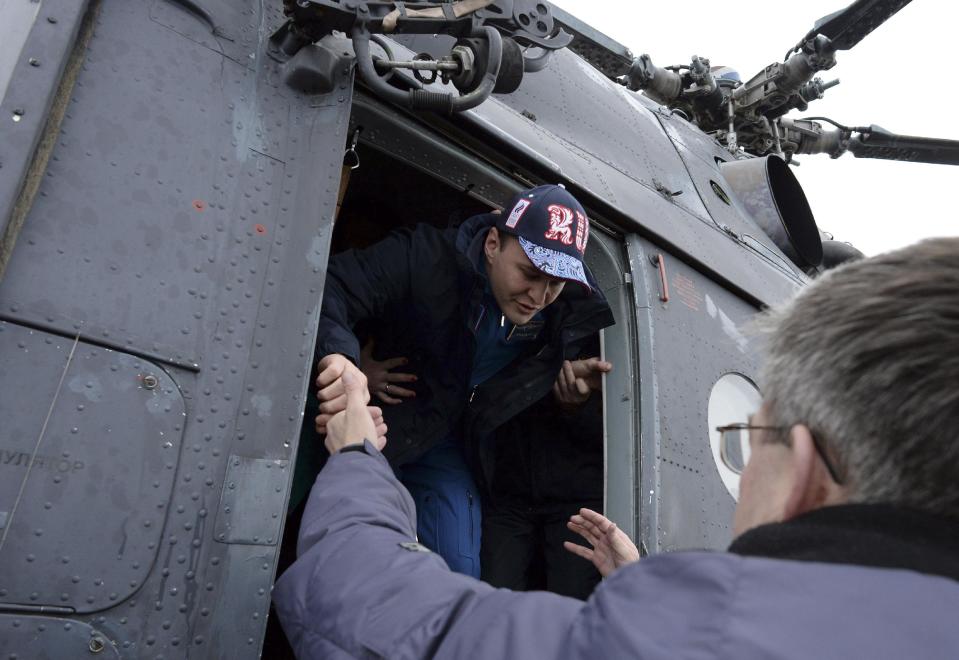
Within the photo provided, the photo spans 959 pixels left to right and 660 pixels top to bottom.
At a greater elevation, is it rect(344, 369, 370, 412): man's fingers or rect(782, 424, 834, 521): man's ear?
rect(782, 424, 834, 521): man's ear

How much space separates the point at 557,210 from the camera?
98.4 inches

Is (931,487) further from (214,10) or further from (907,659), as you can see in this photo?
(214,10)

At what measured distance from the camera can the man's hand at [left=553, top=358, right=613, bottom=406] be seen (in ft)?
9.38

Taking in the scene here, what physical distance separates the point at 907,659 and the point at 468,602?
54 cm

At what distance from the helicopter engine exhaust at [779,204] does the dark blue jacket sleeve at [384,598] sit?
182 inches

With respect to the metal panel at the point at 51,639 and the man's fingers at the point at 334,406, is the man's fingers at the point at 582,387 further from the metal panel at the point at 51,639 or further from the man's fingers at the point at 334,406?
the metal panel at the point at 51,639

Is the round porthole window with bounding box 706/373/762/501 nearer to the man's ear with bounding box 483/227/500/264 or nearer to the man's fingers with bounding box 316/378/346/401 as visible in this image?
the man's ear with bounding box 483/227/500/264

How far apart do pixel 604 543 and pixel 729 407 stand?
125cm

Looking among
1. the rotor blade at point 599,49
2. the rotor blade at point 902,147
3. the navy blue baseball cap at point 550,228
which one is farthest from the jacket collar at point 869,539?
the rotor blade at point 902,147

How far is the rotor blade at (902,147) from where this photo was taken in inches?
253

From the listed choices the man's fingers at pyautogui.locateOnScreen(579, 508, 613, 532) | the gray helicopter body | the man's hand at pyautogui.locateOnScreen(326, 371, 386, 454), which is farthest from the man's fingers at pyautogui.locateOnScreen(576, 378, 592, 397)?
the man's hand at pyautogui.locateOnScreen(326, 371, 386, 454)

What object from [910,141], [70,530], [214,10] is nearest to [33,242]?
[70,530]

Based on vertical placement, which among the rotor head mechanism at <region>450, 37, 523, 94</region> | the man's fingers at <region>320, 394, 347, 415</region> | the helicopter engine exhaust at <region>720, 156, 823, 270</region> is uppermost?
the helicopter engine exhaust at <region>720, 156, 823, 270</region>

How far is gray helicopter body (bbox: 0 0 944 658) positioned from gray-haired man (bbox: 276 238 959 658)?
362mm
